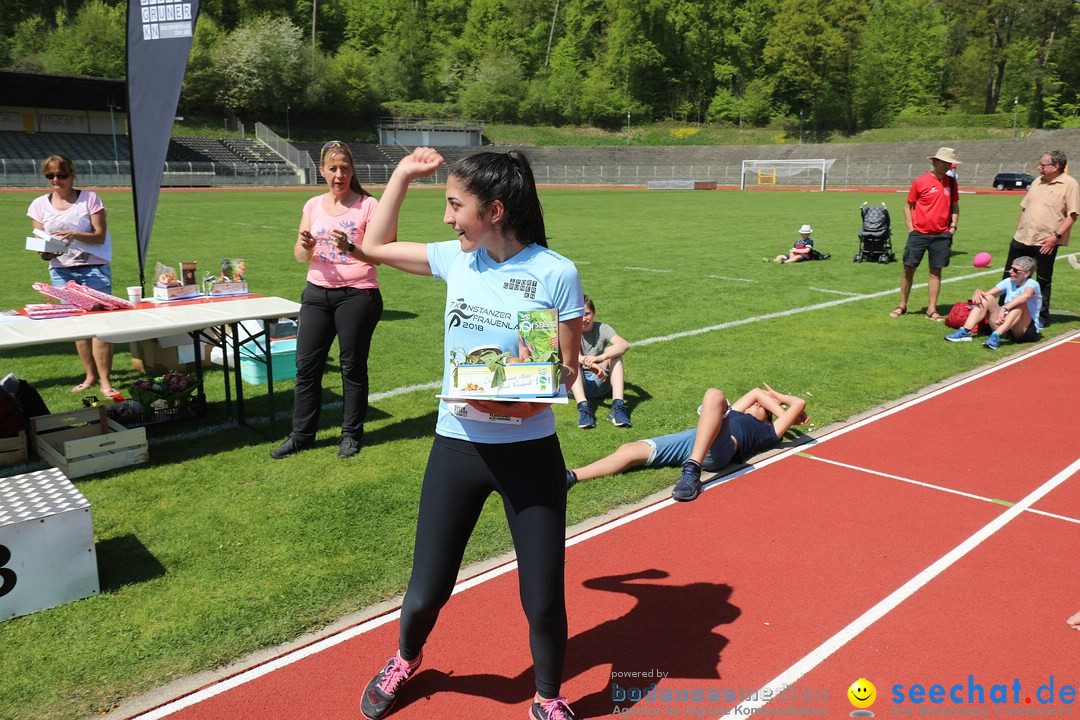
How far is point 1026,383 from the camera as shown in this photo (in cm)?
798

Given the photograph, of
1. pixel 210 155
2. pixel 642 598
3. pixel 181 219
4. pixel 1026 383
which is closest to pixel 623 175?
pixel 210 155

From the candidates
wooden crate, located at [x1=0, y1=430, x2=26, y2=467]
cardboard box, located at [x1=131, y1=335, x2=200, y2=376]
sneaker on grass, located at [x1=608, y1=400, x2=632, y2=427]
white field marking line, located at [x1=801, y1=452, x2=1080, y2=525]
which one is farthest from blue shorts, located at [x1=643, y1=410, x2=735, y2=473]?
cardboard box, located at [x1=131, y1=335, x2=200, y2=376]

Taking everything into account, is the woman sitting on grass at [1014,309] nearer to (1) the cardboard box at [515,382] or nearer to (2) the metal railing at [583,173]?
(1) the cardboard box at [515,382]

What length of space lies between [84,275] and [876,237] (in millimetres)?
14595

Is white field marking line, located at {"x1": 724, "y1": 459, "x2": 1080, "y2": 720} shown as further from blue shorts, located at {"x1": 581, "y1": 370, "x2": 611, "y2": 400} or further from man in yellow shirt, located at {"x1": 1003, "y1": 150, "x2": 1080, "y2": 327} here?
man in yellow shirt, located at {"x1": 1003, "y1": 150, "x2": 1080, "y2": 327}

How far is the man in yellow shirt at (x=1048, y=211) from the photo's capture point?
9820 millimetres

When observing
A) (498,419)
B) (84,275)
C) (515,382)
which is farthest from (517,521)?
(84,275)

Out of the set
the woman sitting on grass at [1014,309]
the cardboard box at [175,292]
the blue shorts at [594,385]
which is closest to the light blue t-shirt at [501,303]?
the blue shorts at [594,385]

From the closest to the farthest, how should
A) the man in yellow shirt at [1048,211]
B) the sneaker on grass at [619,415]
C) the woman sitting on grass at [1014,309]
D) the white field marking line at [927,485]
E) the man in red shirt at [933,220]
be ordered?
the white field marking line at [927,485] < the sneaker on grass at [619,415] < the woman sitting on grass at [1014,309] < the man in yellow shirt at [1048,211] < the man in red shirt at [933,220]

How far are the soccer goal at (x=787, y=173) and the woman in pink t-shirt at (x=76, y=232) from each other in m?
58.9

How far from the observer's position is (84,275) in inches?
280

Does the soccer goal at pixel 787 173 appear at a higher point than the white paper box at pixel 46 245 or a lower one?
higher

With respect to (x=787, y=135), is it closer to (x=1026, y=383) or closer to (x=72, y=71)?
(x=72, y=71)

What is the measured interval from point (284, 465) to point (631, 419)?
2.84 meters
